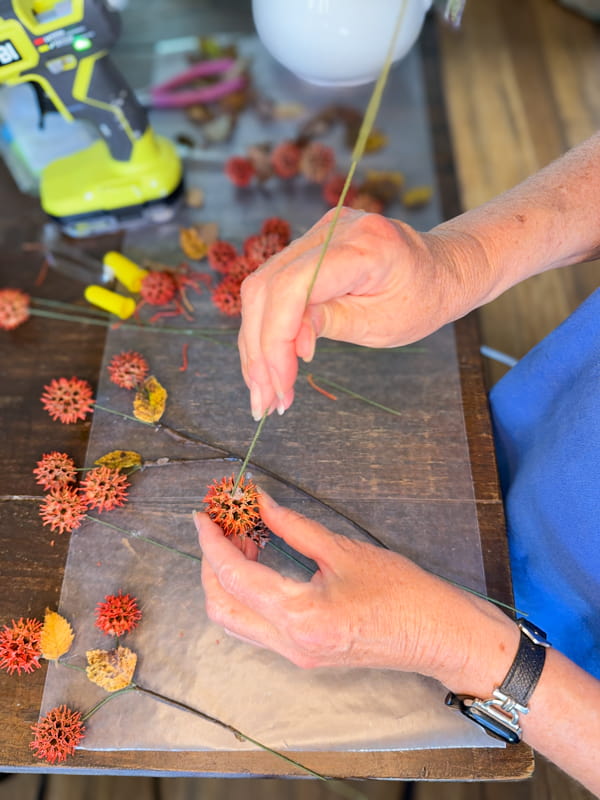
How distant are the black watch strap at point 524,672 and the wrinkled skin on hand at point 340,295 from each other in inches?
12.4

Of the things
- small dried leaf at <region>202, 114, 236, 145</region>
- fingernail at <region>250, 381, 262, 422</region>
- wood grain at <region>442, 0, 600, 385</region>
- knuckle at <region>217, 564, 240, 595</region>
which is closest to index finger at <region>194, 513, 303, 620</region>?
knuckle at <region>217, 564, 240, 595</region>

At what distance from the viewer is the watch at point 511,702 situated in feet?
1.80

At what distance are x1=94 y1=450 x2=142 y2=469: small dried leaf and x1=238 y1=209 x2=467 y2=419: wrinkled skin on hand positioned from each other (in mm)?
174

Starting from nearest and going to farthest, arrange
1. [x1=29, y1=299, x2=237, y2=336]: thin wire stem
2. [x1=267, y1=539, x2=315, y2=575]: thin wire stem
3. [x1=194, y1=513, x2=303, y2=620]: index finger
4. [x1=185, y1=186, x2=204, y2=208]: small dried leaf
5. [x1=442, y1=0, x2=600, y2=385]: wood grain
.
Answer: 1. [x1=194, y1=513, x2=303, y2=620]: index finger
2. [x1=267, y1=539, x2=315, y2=575]: thin wire stem
3. [x1=29, y1=299, x2=237, y2=336]: thin wire stem
4. [x1=185, y1=186, x2=204, y2=208]: small dried leaf
5. [x1=442, y1=0, x2=600, y2=385]: wood grain

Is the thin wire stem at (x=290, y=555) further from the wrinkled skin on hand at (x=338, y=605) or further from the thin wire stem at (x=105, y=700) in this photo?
the thin wire stem at (x=105, y=700)

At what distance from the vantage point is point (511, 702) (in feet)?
1.80

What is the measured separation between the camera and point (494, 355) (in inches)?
44.4

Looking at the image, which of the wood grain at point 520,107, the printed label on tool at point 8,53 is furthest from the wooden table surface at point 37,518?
the wood grain at point 520,107

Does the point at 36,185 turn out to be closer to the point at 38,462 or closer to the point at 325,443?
the point at 38,462

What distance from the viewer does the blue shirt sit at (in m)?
0.61

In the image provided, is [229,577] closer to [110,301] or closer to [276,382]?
[276,382]

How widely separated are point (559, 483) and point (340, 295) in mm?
302

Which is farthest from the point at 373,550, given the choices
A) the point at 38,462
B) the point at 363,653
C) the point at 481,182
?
the point at 481,182

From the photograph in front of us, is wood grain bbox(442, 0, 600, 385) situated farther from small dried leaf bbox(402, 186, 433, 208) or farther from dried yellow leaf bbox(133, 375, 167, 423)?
dried yellow leaf bbox(133, 375, 167, 423)
